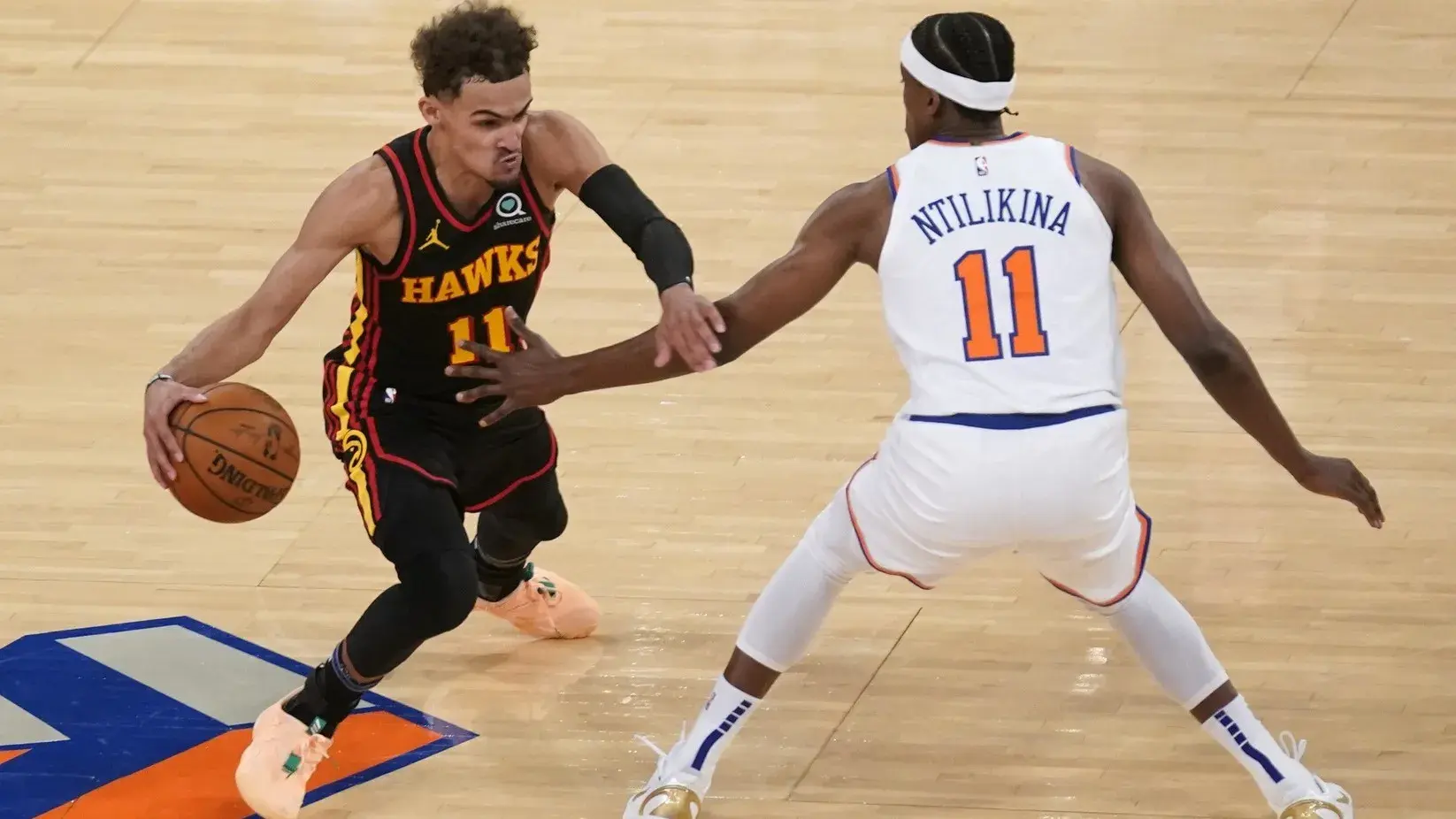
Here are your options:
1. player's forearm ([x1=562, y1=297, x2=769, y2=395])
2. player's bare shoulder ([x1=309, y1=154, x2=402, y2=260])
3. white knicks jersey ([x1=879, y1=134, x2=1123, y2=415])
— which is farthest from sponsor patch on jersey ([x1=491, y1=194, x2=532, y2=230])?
white knicks jersey ([x1=879, y1=134, x2=1123, y2=415])

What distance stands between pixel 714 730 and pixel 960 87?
1533mm

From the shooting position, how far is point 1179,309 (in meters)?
4.28

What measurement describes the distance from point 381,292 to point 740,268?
9.14 feet

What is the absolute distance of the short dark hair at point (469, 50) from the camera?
4.62m

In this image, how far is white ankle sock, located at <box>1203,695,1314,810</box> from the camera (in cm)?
449

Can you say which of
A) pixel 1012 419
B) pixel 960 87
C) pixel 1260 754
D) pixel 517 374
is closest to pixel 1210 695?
pixel 1260 754

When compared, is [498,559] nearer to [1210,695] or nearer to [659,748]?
[659,748]

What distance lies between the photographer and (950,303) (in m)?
4.19

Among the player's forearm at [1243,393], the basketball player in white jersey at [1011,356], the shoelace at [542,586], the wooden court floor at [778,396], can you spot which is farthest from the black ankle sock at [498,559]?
the player's forearm at [1243,393]

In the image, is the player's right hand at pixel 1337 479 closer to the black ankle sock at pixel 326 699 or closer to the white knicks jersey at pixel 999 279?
the white knicks jersey at pixel 999 279

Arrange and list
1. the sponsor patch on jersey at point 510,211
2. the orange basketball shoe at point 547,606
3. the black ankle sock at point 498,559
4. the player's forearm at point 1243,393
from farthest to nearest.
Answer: the orange basketball shoe at point 547,606, the black ankle sock at point 498,559, the sponsor patch on jersey at point 510,211, the player's forearm at point 1243,393

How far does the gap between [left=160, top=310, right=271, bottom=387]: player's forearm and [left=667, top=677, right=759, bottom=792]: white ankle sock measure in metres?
1.29

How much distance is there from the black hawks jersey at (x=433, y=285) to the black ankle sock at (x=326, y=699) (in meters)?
0.67

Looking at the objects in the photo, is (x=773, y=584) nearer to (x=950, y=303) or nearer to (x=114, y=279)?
(x=950, y=303)
